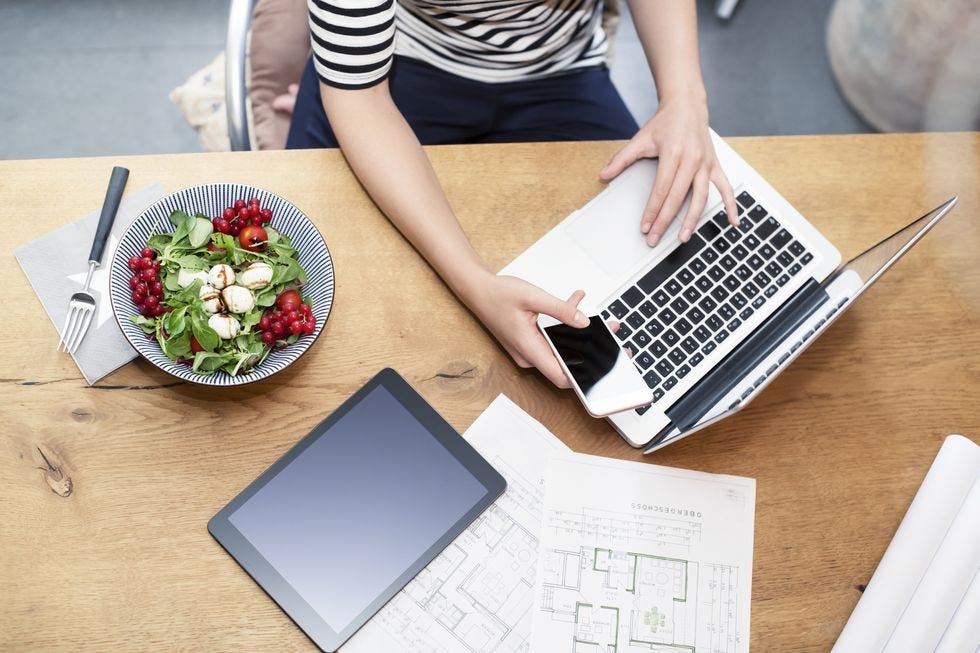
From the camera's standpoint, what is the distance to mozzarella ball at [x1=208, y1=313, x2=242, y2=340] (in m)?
0.86

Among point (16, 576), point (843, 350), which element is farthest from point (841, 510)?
point (16, 576)

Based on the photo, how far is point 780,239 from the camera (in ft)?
3.38

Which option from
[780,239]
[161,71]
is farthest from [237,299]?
[161,71]

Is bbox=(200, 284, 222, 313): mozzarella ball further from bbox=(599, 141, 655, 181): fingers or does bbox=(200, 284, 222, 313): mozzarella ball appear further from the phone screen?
bbox=(599, 141, 655, 181): fingers

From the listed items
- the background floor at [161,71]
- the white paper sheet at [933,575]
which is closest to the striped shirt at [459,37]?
the white paper sheet at [933,575]

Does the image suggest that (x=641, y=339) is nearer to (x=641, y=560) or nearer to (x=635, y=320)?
(x=635, y=320)

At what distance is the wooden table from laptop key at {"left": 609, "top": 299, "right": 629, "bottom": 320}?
11cm

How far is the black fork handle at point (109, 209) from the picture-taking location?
0.95 metres

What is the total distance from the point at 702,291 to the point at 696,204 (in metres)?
0.11

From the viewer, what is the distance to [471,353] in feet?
3.21

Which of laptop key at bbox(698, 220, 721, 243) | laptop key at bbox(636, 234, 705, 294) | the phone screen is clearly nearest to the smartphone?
Result: the phone screen

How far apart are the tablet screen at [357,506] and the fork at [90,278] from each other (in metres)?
0.27

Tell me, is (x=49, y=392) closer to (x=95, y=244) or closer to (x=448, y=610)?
(x=95, y=244)

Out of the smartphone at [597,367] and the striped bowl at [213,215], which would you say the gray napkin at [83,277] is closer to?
the striped bowl at [213,215]
